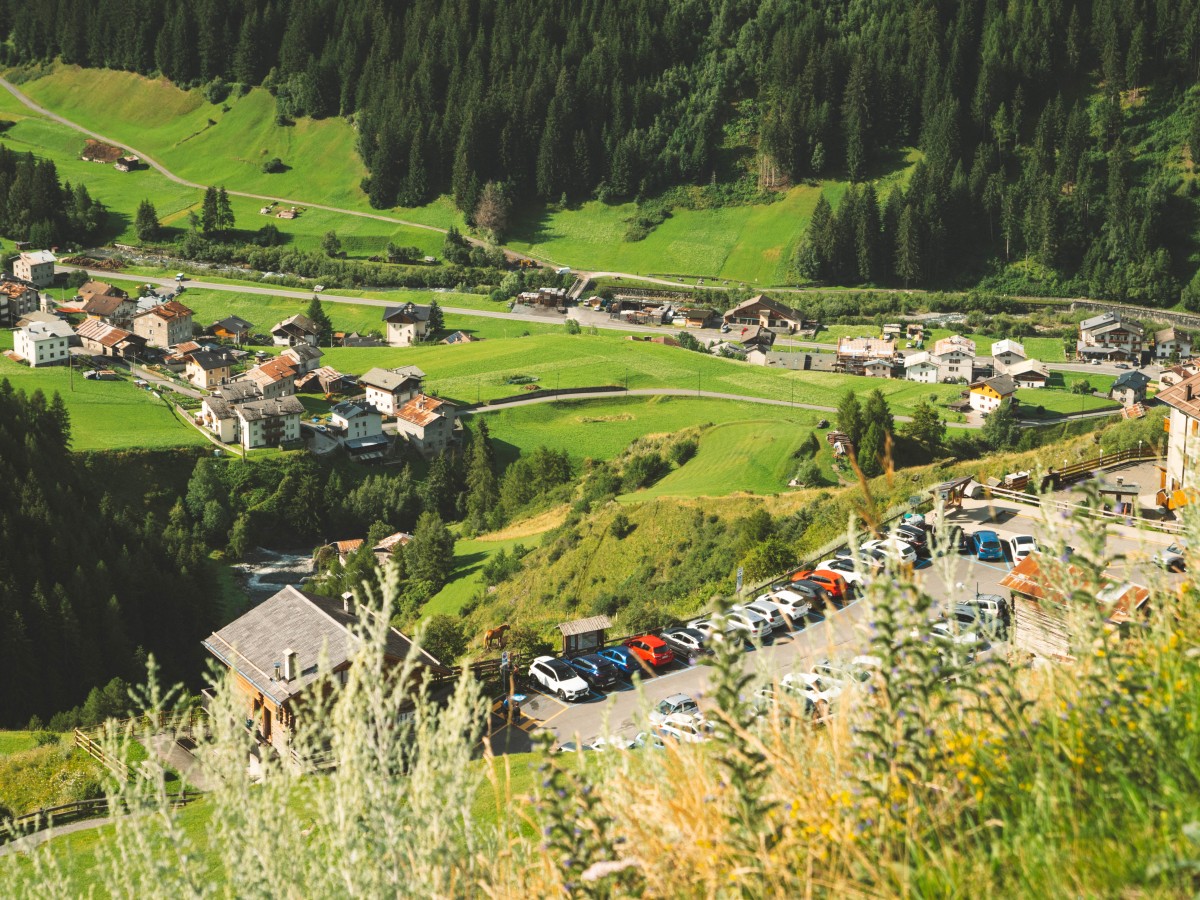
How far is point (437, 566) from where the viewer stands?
57.3 metres

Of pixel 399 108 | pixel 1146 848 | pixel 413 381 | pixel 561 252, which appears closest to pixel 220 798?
pixel 1146 848

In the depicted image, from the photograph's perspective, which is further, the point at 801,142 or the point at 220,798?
the point at 801,142

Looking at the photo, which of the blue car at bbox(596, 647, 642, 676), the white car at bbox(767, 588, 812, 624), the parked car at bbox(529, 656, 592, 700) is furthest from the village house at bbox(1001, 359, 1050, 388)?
the parked car at bbox(529, 656, 592, 700)

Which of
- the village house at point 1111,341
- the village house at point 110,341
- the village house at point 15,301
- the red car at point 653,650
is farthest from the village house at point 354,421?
the village house at point 1111,341

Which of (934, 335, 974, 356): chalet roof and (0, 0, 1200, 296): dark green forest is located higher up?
(0, 0, 1200, 296): dark green forest

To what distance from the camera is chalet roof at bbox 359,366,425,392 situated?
79.7m

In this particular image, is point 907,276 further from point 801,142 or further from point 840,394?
point 840,394

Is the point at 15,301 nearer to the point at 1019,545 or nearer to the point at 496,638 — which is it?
the point at 496,638

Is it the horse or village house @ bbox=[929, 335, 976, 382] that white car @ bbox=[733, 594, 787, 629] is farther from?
village house @ bbox=[929, 335, 976, 382]

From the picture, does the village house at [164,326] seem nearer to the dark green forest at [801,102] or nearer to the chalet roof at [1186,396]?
the dark green forest at [801,102]

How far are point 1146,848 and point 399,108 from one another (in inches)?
5714

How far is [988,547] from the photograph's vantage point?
30984 millimetres

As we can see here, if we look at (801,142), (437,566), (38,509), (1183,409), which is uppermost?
(801,142)

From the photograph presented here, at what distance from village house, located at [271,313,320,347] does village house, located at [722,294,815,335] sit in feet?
115
